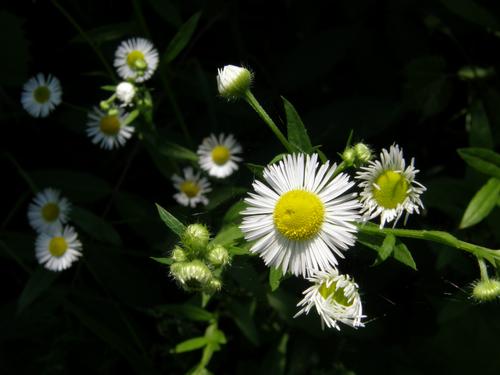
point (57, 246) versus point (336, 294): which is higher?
point (57, 246)

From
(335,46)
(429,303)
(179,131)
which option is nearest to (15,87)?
(179,131)

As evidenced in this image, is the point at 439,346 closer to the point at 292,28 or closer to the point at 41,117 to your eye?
the point at 292,28

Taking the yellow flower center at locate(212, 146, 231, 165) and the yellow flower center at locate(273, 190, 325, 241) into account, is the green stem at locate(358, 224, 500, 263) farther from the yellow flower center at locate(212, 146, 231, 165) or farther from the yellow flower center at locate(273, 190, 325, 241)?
the yellow flower center at locate(212, 146, 231, 165)

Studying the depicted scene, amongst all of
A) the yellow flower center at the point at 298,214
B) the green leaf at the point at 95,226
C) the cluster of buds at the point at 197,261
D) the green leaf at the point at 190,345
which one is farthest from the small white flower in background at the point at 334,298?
the green leaf at the point at 95,226

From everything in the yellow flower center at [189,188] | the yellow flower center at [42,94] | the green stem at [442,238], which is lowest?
the green stem at [442,238]

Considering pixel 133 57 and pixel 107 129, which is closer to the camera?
pixel 133 57

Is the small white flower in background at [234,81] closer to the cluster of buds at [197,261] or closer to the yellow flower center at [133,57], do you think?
the cluster of buds at [197,261]

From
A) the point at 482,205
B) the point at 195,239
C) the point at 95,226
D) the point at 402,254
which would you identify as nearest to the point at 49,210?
the point at 95,226

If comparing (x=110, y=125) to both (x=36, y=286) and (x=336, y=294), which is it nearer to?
(x=36, y=286)

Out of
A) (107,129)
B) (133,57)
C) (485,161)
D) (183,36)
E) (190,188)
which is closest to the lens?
(485,161)
